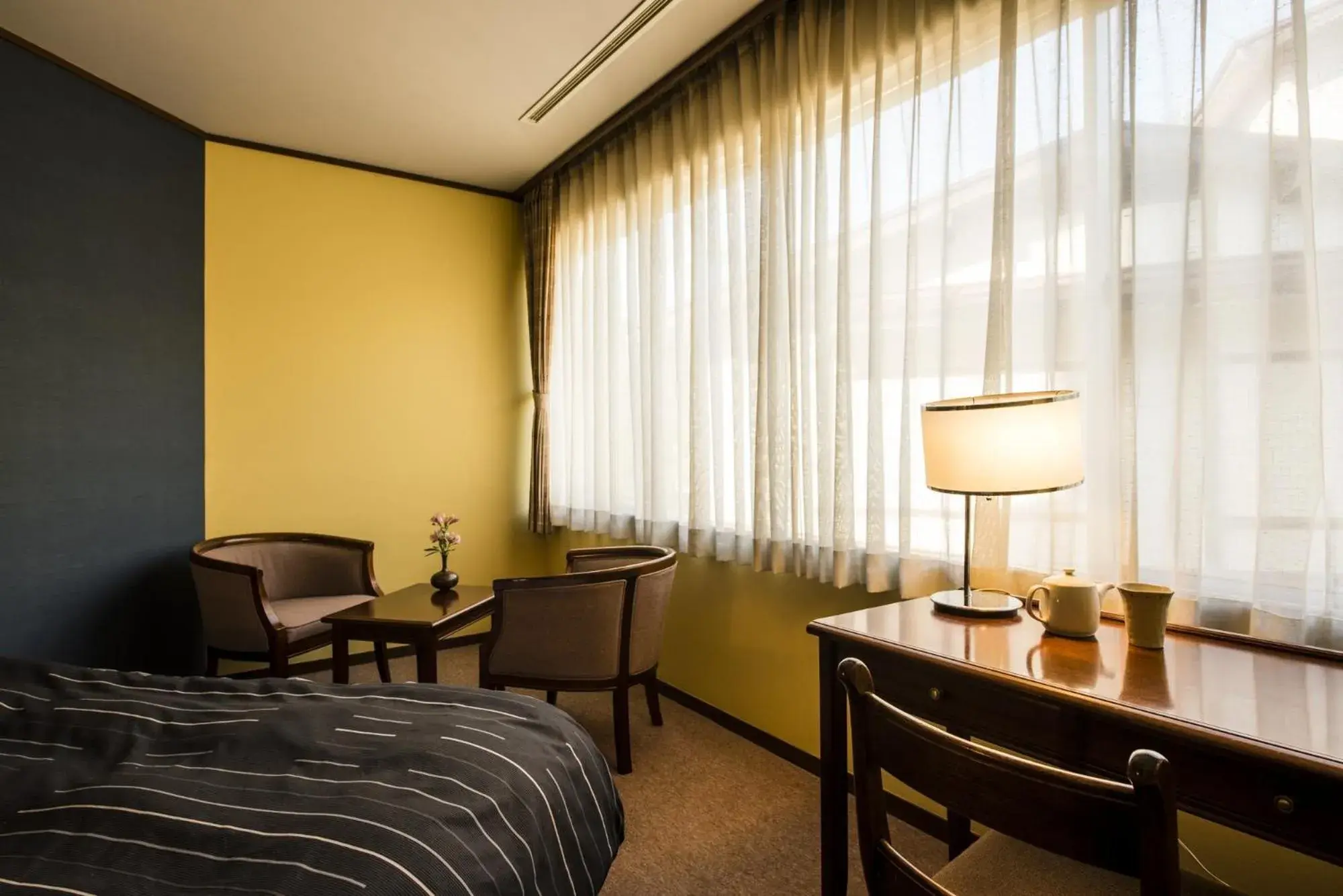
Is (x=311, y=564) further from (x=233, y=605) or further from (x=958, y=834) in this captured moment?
(x=958, y=834)

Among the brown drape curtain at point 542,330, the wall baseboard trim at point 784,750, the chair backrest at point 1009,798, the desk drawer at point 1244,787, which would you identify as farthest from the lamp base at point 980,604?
the brown drape curtain at point 542,330

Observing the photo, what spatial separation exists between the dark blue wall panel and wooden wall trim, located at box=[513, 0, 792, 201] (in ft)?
6.07

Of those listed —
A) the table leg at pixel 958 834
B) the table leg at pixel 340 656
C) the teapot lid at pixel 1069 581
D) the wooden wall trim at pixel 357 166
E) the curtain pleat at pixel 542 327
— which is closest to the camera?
the teapot lid at pixel 1069 581

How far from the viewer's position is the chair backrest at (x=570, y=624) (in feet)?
8.27

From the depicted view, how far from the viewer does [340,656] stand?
288 cm

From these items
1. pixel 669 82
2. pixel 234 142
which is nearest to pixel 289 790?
pixel 669 82

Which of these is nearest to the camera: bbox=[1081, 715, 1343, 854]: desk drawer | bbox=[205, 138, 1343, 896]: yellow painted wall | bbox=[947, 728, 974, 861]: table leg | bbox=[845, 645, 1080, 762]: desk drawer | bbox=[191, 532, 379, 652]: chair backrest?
bbox=[1081, 715, 1343, 854]: desk drawer

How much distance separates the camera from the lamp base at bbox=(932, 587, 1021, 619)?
64.0 inches

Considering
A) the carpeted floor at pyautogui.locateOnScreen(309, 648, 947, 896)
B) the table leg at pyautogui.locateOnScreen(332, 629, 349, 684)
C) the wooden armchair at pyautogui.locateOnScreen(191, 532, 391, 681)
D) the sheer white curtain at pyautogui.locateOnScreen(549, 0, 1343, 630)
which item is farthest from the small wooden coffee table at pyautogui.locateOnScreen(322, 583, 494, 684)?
the sheer white curtain at pyautogui.locateOnScreen(549, 0, 1343, 630)

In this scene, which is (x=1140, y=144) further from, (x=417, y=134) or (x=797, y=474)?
(x=417, y=134)

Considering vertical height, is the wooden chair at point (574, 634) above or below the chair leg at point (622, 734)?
above

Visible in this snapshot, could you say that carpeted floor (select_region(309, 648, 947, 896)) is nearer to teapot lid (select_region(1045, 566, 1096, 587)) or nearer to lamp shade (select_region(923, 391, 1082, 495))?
teapot lid (select_region(1045, 566, 1096, 587))

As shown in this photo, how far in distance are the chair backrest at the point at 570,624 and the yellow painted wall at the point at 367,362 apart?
6.03 feet

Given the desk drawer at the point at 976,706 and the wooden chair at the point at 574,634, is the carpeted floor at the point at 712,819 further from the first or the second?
the desk drawer at the point at 976,706
